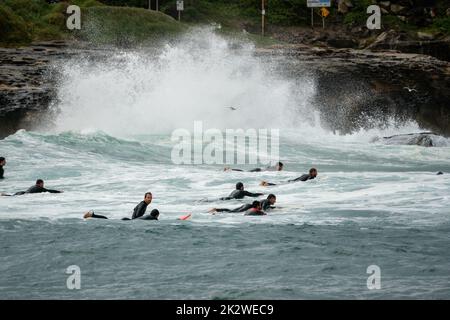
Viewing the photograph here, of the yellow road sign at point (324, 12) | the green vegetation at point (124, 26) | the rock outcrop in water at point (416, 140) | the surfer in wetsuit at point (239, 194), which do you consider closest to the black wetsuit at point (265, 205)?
the surfer in wetsuit at point (239, 194)

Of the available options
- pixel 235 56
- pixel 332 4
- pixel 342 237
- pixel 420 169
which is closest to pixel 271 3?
pixel 332 4

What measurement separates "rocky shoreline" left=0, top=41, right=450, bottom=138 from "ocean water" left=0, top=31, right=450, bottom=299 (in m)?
1.61

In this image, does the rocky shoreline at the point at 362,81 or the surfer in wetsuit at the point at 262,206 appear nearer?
the surfer in wetsuit at the point at 262,206

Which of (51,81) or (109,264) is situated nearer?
(109,264)

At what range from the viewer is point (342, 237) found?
12.7 meters

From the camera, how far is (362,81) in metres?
35.8

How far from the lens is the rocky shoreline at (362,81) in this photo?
34938mm

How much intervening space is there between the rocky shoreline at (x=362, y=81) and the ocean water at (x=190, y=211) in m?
1.61

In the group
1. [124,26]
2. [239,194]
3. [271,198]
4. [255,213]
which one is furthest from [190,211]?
[124,26]

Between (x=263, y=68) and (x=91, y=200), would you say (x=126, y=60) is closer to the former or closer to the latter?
(x=263, y=68)

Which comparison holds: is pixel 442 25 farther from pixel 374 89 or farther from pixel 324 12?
pixel 374 89

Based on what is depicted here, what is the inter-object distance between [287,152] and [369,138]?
6.72 m

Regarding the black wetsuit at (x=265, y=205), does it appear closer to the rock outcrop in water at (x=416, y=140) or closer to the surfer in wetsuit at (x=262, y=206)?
the surfer in wetsuit at (x=262, y=206)

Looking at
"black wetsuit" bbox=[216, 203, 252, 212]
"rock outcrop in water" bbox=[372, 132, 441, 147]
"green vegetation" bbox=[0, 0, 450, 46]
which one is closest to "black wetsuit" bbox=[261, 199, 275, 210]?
"black wetsuit" bbox=[216, 203, 252, 212]
